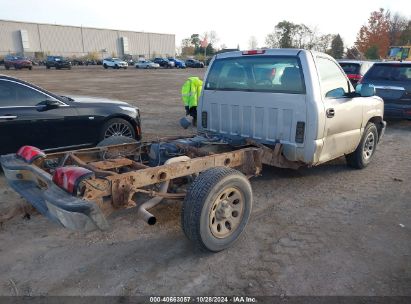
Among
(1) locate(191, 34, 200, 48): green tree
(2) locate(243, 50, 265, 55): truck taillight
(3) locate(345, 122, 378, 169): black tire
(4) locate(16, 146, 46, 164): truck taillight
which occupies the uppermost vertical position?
(1) locate(191, 34, 200, 48): green tree

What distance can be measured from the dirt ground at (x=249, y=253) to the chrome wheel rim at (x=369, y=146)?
1.10m

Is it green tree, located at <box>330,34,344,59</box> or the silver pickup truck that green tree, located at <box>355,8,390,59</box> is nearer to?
green tree, located at <box>330,34,344,59</box>

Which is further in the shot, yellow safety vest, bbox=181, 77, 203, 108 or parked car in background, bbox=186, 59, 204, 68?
parked car in background, bbox=186, 59, 204, 68

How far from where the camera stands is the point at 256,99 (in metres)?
4.83

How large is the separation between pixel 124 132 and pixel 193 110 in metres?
3.05

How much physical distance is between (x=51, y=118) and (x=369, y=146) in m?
5.24

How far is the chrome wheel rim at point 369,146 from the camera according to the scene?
592cm

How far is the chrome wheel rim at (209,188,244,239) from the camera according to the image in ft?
11.2

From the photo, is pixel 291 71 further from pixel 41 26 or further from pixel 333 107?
pixel 41 26

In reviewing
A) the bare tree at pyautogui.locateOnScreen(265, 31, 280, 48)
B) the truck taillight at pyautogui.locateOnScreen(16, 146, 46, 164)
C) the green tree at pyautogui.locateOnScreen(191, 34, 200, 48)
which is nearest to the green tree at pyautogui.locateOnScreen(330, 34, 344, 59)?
the bare tree at pyautogui.locateOnScreen(265, 31, 280, 48)

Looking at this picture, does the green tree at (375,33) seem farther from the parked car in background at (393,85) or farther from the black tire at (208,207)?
the black tire at (208,207)

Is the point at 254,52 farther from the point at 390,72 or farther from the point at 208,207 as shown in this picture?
the point at 390,72

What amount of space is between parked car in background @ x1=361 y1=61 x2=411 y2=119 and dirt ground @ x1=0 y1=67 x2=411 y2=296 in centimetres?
484

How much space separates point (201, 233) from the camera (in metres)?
3.21
